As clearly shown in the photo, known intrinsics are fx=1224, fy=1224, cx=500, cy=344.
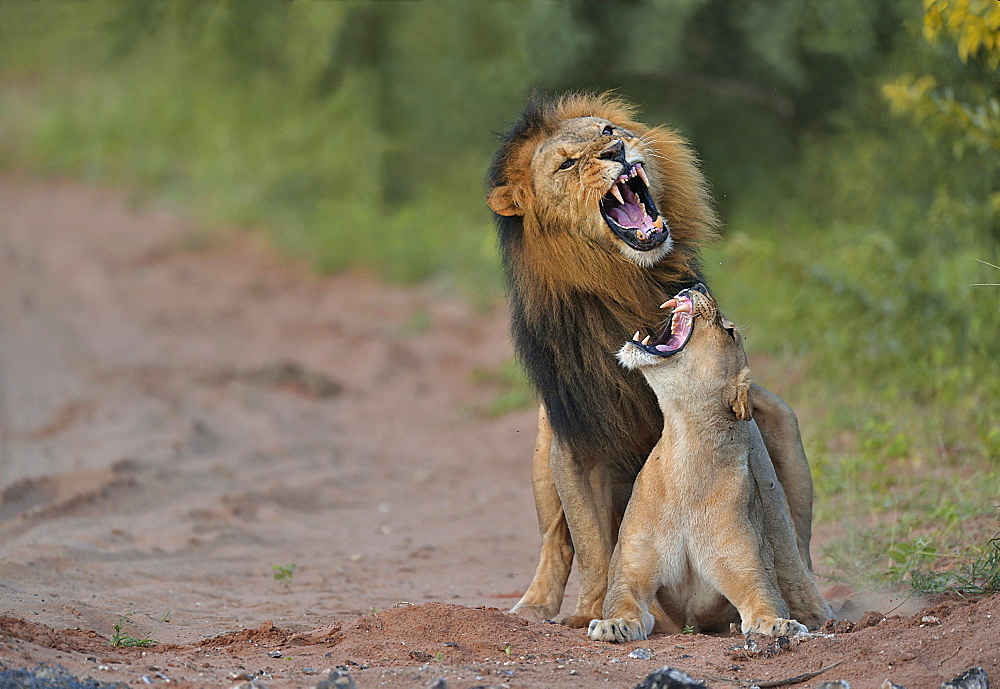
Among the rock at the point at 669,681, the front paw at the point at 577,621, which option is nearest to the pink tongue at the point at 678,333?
the front paw at the point at 577,621

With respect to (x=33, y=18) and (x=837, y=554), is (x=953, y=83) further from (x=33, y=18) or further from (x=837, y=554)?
(x=33, y=18)

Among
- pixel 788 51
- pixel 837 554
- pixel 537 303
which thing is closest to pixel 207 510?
pixel 537 303

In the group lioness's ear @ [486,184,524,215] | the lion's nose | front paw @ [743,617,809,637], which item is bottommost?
front paw @ [743,617,809,637]

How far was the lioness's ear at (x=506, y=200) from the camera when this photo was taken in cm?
482

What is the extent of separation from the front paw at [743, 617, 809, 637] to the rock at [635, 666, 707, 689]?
2.29 ft

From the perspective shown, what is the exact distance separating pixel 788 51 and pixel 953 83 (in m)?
2.36

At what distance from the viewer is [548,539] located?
5102mm

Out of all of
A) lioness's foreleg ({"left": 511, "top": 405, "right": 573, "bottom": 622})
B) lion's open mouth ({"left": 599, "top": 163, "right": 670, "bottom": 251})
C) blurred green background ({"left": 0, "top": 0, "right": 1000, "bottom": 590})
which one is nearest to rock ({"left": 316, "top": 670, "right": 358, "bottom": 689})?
lioness's foreleg ({"left": 511, "top": 405, "right": 573, "bottom": 622})

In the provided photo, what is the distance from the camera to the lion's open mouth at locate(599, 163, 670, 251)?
463cm

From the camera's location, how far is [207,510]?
22.9ft

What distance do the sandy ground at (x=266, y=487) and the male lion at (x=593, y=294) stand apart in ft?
2.17

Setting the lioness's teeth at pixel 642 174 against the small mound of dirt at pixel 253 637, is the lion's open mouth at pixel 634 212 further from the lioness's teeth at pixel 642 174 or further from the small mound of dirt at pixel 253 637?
the small mound of dirt at pixel 253 637

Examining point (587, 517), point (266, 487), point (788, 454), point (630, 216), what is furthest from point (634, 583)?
point (266, 487)

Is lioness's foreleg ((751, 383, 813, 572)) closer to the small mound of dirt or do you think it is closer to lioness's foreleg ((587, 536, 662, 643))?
lioness's foreleg ((587, 536, 662, 643))
